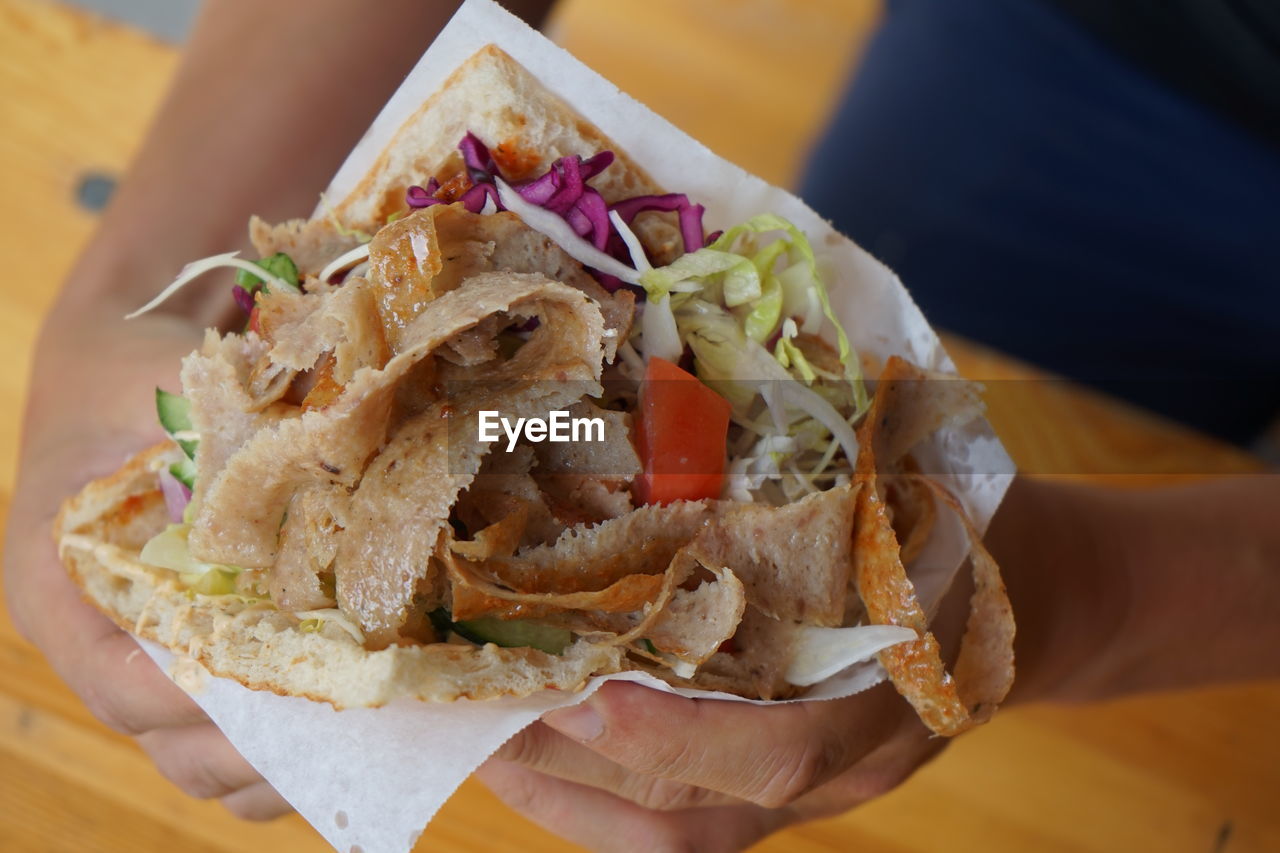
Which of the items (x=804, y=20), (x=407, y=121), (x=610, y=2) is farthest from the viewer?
(x=804, y=20)

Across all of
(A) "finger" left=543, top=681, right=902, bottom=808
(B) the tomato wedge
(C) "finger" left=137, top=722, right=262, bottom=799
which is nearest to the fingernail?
(A) "finger" left=543, top=681, right=902, bottom=808

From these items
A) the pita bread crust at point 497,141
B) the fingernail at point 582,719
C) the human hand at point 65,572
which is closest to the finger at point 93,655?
the human hand at point 65,572

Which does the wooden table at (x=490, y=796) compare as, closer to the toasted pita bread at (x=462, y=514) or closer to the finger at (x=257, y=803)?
the finger at (x=257, y=803)

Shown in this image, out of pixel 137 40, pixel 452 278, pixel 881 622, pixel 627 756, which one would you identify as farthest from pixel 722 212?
pixel 137 40

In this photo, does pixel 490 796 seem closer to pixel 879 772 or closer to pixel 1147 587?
pixel 879 772

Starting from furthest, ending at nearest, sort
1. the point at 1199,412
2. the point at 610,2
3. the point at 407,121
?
the point at 610,2
the point at 1199,412
the point at 407,121

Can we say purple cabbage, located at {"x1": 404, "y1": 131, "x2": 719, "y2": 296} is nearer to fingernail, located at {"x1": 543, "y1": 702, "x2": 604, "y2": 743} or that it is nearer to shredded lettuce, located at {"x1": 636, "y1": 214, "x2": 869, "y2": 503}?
shredded lettuce, located at {"x1": 636, "y1": 214, "x2": 869, "y2": 503}

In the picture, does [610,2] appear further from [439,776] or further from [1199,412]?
[439,776]

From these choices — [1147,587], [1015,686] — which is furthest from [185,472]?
[1147,587]
